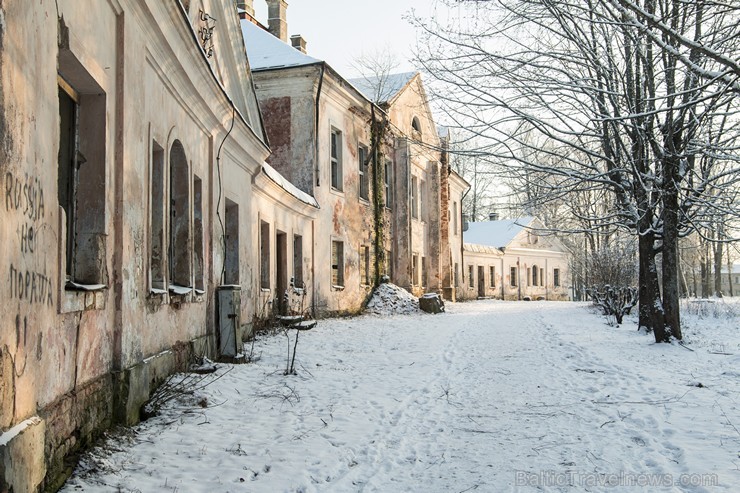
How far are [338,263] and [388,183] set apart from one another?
19.2 ft

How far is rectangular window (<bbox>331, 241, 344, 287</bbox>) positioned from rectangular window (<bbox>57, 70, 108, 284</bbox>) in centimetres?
1475

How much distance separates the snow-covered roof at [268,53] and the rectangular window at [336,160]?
2.61 metres

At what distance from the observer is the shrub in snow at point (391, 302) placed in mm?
21484

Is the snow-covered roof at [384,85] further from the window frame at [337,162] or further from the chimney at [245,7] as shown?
the window frame at [337,162]

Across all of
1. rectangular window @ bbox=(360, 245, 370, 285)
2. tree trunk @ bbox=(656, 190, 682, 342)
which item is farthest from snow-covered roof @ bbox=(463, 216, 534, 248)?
tree trunk @ bbox=(656, 190, 682, 342)

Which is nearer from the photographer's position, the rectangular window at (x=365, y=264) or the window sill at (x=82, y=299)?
the window sill at (x=82, y=299)

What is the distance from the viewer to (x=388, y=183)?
81.0ft

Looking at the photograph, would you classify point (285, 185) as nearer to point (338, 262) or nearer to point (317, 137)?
point (317, 137)

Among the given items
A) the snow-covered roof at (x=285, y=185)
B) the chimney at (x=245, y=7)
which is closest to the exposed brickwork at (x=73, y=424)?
the snow-covered roof at (x=285, y=185)

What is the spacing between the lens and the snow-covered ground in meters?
4.06

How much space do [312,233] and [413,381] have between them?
34.2ft

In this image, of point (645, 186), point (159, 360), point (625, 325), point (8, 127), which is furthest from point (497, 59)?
point (625, 325)

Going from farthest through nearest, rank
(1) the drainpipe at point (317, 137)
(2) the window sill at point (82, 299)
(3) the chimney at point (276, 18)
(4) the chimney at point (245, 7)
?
(3) the chimney at point (276, 18) → (4) the chimney at point (245, 7) → (1) the drainpipe at point (317, 137) → (2) the window sill at point (82, 299)

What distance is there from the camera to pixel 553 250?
50625 millimetres
